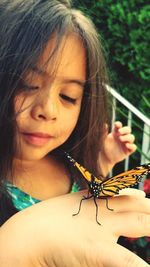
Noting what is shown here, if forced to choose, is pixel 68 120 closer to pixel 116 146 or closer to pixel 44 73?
pixel 44 73

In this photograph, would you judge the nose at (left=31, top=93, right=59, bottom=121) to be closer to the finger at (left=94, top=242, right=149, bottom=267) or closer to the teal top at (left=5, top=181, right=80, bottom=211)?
the teal top at (left=5, top=181, right=80, bottom=211)

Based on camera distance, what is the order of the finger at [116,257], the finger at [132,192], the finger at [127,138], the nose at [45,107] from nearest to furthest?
the finger at [116,257]
the finger at [132,192]
the nose at [45,107]
the finger at [127,138]

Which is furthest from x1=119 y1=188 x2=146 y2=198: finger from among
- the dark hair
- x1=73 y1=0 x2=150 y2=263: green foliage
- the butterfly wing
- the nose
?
x1=73 y1=0 x2=150 y2=263: green foliage

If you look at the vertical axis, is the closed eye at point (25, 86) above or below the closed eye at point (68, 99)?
above

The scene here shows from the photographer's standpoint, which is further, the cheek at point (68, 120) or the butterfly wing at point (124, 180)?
the cheek at point (68, 120)

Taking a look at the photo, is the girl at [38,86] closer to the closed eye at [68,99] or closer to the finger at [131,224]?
the closed eye at [68,99]

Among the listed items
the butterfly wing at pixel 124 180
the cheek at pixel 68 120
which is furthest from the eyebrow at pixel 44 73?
the butterfly wing at pixel 124 180
